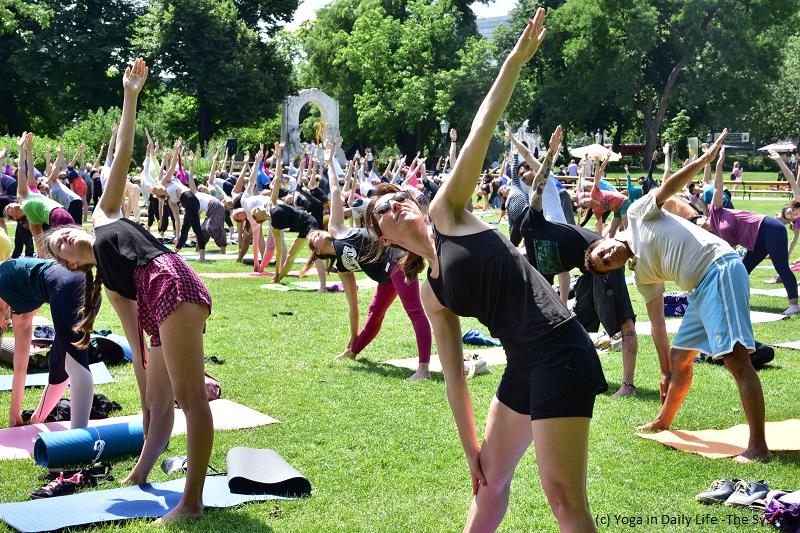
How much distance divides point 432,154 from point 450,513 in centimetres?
5698

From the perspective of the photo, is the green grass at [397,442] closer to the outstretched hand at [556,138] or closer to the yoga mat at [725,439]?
the yoga mat at [725,439]

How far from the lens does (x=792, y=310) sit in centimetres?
1207

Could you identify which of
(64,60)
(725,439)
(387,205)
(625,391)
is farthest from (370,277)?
(64,60)

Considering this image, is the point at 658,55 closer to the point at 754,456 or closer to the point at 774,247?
the point at 774,247

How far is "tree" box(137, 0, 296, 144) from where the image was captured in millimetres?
49656

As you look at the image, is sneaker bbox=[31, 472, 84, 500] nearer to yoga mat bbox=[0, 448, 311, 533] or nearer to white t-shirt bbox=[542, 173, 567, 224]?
yoga mat bbox=[0, 448, 311, 533]

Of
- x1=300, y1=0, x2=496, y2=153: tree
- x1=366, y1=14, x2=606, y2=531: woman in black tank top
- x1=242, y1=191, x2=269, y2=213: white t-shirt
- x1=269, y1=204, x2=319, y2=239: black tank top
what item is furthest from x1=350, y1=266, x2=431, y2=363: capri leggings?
x1=300, y1=0, x2=496, y2=153: tree

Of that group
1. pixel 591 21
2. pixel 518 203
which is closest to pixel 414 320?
pixel 518 203

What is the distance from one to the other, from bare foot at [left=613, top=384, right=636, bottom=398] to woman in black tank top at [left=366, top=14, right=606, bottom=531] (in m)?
4.14

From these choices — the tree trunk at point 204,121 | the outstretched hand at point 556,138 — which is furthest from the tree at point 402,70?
the outstretched hand at point 556,138

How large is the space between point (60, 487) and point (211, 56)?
47.4 metres

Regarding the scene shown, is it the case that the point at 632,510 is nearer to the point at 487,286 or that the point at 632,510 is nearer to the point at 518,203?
the point at 487,286

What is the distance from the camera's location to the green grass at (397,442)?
4957 mm

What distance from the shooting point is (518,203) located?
419 inches
